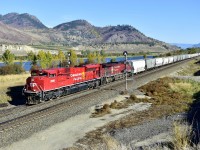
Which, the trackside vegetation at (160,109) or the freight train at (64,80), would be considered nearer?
the trackside vegetation at (160,109)

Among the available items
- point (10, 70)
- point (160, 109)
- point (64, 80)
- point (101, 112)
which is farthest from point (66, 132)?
point (10, 70)

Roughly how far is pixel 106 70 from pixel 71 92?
11.2 meters

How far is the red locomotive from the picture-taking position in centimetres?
3127

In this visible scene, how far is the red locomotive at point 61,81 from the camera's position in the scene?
3127 cm

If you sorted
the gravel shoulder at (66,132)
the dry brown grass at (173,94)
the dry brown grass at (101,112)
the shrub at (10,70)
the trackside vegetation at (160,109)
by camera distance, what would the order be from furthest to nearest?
the shrub at (10,70)
the dry brown grass at (173,94)
the dry brown grass at (101,112)
the gravel shoulder at (66,132)
the trackside vegetation at (160,109)

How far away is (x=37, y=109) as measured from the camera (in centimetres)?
2873

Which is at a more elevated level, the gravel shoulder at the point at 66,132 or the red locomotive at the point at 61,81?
the red locomotive at the point at 61,81

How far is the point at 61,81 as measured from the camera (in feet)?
113

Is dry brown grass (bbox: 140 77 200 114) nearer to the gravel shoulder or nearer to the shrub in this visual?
the gravel shoulder

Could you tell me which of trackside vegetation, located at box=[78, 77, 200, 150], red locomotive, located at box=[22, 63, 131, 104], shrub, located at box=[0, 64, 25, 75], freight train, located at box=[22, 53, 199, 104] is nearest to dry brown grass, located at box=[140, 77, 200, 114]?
Answer: trackside vegetation, located at box=[78, 77, 200, 150]

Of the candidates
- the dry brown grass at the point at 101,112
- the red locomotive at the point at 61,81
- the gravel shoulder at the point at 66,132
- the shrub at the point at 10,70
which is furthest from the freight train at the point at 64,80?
the shrub at the point at 10,70

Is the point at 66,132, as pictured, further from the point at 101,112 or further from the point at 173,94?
the point at 173,94

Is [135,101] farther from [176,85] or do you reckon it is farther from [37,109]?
[176,85]

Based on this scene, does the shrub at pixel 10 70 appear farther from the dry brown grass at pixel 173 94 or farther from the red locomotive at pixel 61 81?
the dry brown grass at pixel 173 94
